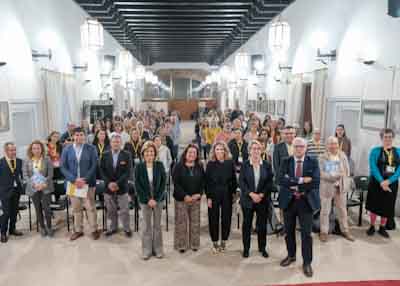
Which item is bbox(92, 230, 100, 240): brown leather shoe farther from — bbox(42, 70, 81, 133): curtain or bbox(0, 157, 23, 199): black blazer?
bbox(42, 70, 81, 133): curtain

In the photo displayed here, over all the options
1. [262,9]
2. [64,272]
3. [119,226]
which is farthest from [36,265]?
[262,9]

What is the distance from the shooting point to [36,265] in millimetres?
4105

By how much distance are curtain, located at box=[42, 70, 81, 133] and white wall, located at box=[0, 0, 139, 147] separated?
0.64 feet

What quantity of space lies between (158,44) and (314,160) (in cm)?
1412

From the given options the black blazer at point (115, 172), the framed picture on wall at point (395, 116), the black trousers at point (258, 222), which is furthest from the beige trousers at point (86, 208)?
the framed picture on wall at point (395, 116)

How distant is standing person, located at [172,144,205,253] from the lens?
14.1 feet

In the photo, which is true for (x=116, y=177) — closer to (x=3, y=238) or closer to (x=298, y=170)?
(x=3, y=238)

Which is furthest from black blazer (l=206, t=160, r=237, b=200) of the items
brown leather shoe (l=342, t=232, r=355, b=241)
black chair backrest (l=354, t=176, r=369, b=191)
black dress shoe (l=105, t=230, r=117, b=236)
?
black chair backrest (l=354, t=176, r=369, b=191)

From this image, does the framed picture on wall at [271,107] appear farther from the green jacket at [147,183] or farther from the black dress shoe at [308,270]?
the black dress shoe at [308,270]

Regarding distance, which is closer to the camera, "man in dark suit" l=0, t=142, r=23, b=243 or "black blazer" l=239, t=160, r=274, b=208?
"black blazer" l=239, t=160, r=274, b=208

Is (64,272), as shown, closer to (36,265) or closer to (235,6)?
(36,265)

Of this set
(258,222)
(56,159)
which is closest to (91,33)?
(56,159)

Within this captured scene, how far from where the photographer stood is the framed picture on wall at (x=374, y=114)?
6.01m

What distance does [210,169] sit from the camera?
4.31 metres
